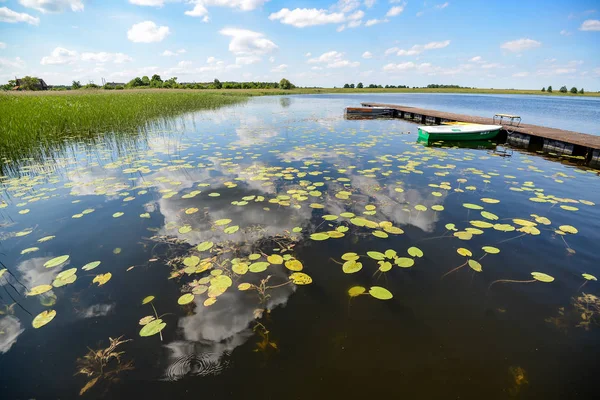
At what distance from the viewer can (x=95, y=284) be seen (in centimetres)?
289

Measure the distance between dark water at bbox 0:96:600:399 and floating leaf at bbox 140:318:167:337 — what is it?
48 mm

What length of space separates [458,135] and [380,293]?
1090 cm

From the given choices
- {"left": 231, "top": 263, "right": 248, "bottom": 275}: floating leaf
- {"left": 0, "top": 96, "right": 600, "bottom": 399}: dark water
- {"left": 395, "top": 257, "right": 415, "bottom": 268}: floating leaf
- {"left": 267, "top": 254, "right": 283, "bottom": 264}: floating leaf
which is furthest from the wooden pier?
{"left": 231, "top": 263, "right": 248, "bottom": 275}: floating leaf

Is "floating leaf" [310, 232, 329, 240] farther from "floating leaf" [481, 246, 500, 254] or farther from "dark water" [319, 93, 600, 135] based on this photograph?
"dark water" [319, 93, 600, 135]

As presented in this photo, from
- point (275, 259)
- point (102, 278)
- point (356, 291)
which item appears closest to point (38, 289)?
point (102, 278)

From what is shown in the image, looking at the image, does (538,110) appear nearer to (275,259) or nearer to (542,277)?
(542,277)

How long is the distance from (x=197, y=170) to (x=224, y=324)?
17.4ft

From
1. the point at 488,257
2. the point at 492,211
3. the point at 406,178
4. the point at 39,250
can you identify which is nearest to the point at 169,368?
the point at 39,250

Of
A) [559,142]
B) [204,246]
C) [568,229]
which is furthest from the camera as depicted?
[559,142]

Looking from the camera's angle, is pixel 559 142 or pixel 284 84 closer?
pixel 559 142

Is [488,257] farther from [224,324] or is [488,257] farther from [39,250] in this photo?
[39,250]

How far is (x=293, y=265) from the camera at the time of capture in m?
3.14

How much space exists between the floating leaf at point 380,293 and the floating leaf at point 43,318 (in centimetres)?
321

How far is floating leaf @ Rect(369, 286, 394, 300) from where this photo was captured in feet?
8.81
